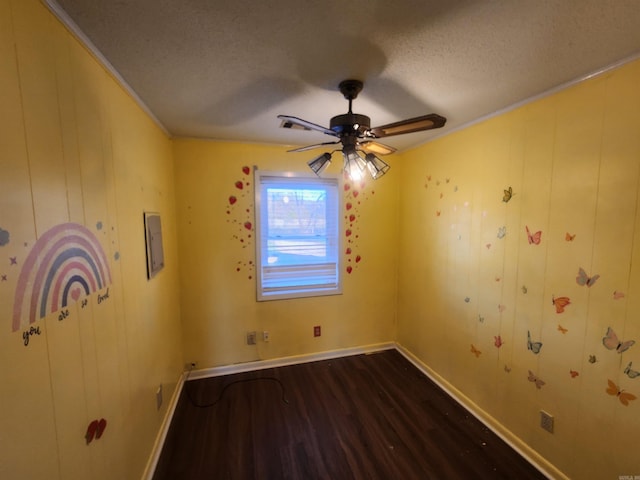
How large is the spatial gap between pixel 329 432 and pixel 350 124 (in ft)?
6.87

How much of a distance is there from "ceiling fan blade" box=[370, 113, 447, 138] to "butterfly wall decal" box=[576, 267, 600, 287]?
1104 mm

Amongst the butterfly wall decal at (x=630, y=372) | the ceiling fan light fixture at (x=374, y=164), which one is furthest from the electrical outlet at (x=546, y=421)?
the ceiling fan light fixture at (x=374, y=164)

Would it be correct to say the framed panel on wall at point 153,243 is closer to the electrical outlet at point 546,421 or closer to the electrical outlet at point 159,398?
the electrical outlet at point 159,398

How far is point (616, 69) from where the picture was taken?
1319 millimetres

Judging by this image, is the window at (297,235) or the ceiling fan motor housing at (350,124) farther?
the window at (297,235)

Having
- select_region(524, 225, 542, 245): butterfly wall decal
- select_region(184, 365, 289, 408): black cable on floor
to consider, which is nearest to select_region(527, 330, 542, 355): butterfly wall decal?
select_region(524, 225, 542, 245): butterfly wall decal

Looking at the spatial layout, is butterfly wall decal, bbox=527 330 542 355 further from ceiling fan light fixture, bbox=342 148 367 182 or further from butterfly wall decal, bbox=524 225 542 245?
ceiling fan light fixture, bbox=342 148 367 182

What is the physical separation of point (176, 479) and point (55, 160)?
185 centimetres

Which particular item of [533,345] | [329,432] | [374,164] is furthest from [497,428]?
[374,164]

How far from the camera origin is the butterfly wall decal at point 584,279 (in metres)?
1.42

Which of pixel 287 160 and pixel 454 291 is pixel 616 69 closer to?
pixel 454 291

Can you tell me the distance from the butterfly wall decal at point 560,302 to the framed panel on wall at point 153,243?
2487 millimetres

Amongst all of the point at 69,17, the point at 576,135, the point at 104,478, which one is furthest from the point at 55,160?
the point at 576,135

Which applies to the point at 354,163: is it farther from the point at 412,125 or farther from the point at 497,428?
the point at 497,428
